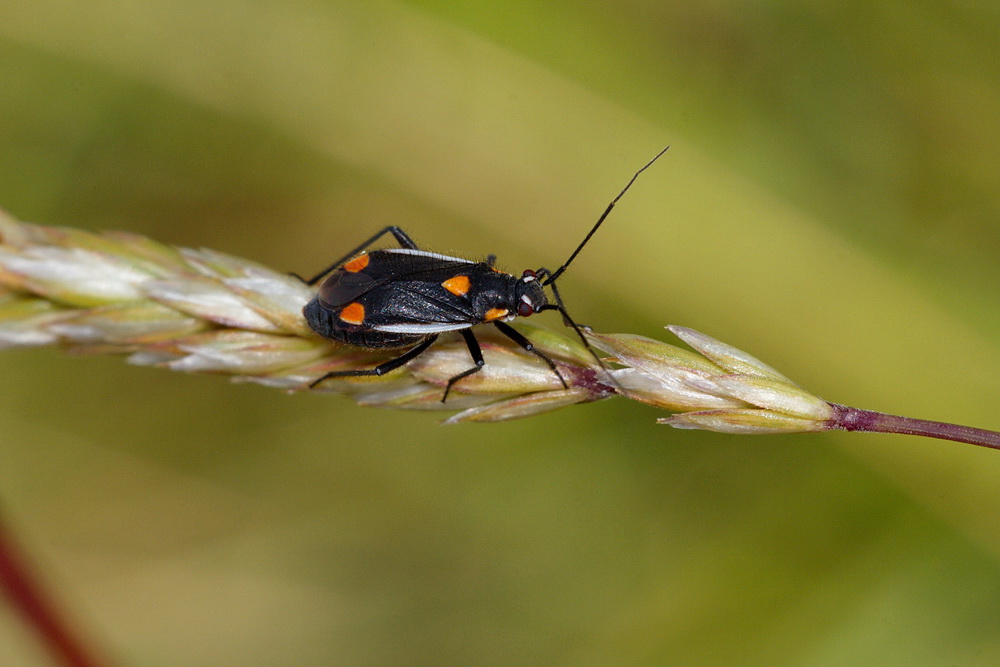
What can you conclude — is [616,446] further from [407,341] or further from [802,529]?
[407,341]

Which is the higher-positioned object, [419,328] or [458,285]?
[458,285]

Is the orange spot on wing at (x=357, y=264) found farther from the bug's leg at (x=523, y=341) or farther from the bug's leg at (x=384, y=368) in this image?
the bug's leg at (x=523, y=341)

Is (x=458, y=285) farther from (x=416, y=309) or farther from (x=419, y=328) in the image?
(x=419, y=328)

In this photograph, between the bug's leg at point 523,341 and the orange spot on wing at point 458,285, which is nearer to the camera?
the bug's leg at point 523,341

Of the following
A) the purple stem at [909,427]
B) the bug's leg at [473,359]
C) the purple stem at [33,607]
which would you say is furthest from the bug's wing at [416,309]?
the purple stem at [909,427]

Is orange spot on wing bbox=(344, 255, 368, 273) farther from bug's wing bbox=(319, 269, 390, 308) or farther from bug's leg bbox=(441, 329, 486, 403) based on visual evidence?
bug's leg bbox=(441, 329, 486, 403)

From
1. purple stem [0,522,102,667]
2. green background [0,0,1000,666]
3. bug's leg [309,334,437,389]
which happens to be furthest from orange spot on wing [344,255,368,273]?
purple stem [0,522,102,667]

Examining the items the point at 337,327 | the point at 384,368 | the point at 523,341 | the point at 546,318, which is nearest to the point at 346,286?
the point at 337,327

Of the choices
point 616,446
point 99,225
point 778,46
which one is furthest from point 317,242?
point 778,46
